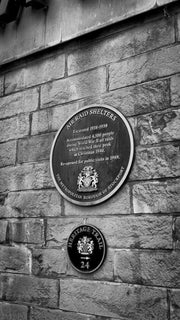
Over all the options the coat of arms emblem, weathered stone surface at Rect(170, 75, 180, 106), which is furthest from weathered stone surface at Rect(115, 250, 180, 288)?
weathered stone surface at Rect(170, 75, 180, 106)

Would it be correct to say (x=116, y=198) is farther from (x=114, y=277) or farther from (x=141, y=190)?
(x=114, y=277)

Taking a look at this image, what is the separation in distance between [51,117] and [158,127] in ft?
4.02

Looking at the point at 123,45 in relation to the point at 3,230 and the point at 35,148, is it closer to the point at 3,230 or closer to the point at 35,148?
the point at 35,148

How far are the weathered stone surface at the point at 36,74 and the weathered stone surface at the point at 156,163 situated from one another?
1329 mm

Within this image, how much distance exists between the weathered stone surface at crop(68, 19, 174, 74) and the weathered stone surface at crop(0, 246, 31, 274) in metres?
1.84

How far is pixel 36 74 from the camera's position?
4.31 meters

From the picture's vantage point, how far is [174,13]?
3.38 metres

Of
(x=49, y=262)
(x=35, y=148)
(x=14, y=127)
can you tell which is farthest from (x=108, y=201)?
(x=14, y=127)

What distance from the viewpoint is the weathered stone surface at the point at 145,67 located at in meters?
3.30

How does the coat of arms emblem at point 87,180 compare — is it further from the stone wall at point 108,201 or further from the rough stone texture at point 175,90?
the rough stone texture at point 175,90

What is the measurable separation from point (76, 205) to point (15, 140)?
3.70ft

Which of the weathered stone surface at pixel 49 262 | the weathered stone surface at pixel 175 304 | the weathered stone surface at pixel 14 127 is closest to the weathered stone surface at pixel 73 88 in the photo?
the weathered stone surface at pixel 14 127

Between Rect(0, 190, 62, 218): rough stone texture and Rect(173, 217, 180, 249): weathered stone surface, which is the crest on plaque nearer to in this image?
Rect(0, 190, 62, 218): rough stone texture

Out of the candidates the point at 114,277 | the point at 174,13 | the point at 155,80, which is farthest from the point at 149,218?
the point at 174,13
